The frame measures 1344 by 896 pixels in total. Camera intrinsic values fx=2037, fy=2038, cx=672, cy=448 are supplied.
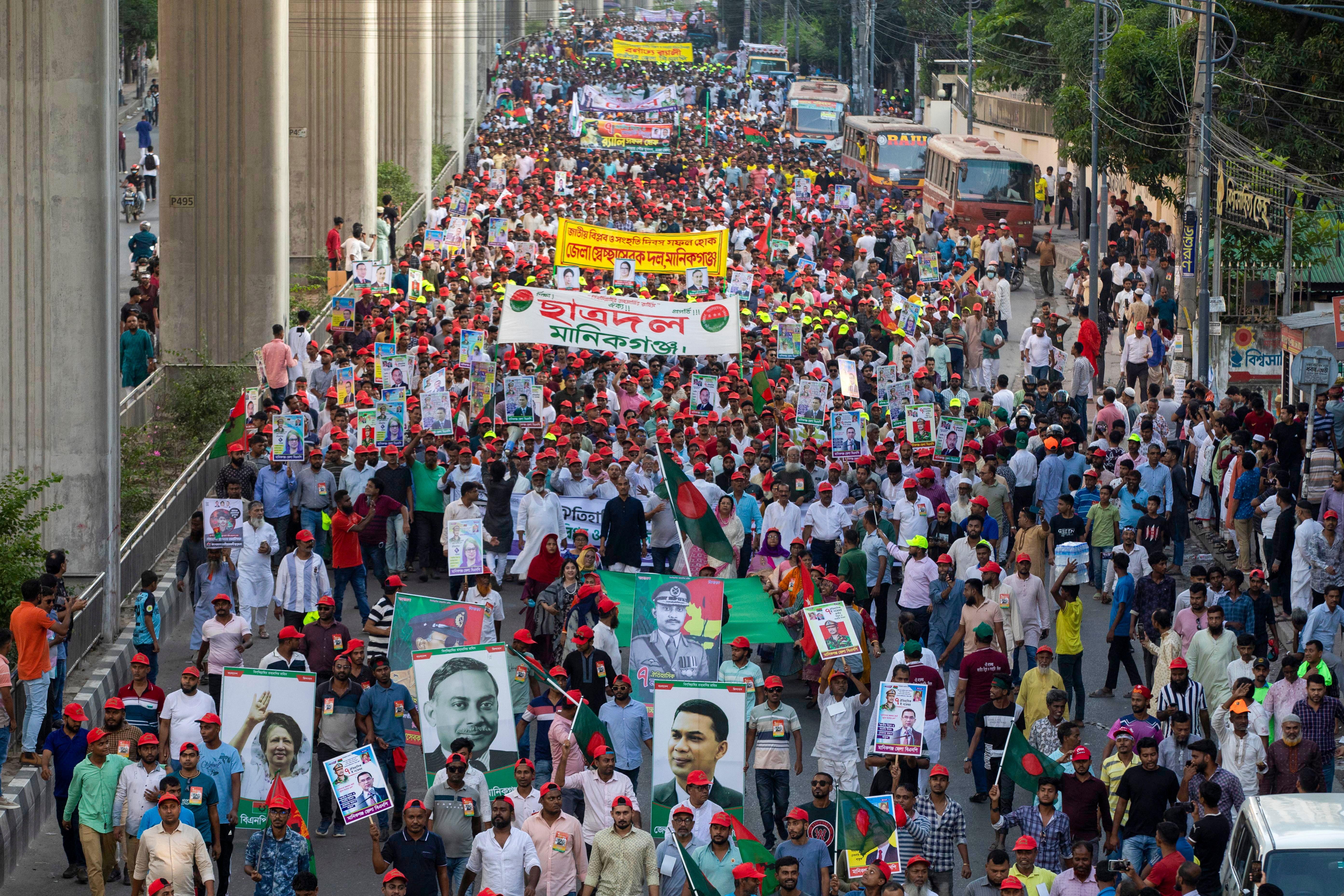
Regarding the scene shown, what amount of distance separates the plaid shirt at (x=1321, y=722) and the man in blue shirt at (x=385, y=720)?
19.1 feet

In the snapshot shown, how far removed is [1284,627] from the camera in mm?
18938

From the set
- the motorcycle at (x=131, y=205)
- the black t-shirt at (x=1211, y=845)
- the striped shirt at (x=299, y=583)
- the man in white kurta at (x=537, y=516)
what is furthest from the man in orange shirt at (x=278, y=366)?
the motorcycle at (x=131, y=205)

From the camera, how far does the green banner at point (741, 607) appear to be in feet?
51.4

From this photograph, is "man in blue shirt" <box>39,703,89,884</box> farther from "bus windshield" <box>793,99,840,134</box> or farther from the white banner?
"bus windshield" <box>793,99,840,134</box>

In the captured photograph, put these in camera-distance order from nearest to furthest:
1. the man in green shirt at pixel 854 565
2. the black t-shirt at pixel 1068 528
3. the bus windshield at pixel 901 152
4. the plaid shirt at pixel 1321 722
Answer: the plaid shirt at pixel 1321 722 < the man in green shirt at pixel 854 565 < the black t-shirt at pixel 1068 528 < the bus windshield at pixel 901 152

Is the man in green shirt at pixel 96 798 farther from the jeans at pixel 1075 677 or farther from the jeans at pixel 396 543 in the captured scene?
the jeans at pixel 1075 677

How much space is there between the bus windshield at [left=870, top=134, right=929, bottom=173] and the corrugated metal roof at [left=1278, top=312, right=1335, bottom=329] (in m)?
30.8

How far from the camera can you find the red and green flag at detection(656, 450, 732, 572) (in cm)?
1802

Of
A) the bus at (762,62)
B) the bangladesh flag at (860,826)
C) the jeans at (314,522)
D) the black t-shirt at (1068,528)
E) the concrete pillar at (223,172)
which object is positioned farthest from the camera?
the bus at (762,62)

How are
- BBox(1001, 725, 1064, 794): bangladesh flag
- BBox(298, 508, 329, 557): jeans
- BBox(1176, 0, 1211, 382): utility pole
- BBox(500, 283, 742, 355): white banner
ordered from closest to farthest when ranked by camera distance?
BBox(1001, 725, 1064, 794): bangladesh flag
BBox(298, 508, 329, 557): jeans
BBox(500, 283, 742, 355): white banner
BBox(1176, 0, 1211, 382): utility pole

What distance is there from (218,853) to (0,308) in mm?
7895

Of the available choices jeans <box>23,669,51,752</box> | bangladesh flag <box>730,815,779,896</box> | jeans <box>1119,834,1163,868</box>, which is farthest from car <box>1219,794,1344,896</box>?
jeans <box>23,669,51,752</box>

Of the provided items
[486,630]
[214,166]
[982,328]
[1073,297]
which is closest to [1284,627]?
[486,630]

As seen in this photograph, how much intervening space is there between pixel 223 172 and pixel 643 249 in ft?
20.7
